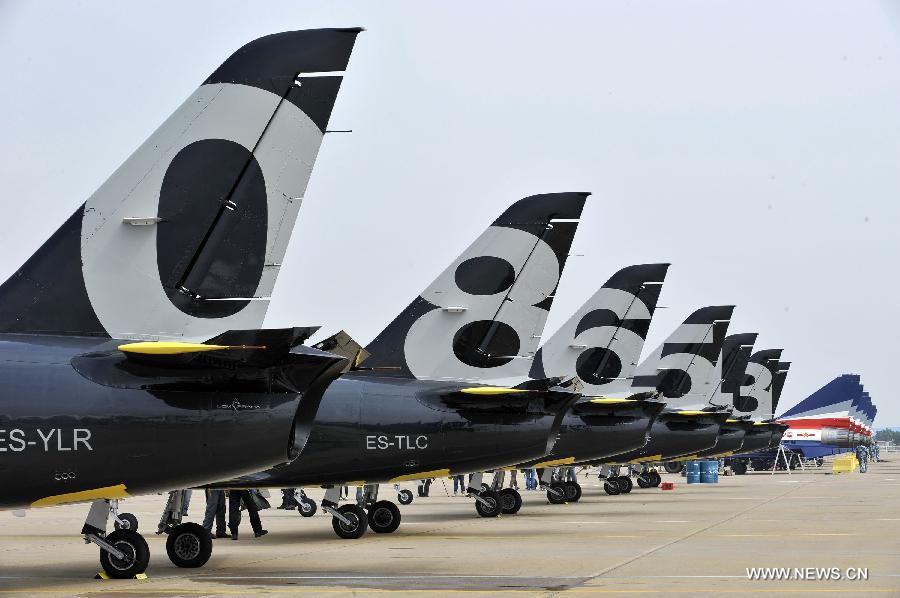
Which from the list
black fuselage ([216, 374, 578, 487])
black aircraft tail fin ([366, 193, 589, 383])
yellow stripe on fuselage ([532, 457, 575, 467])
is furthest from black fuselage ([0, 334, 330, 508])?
yellow stripe on fuselage ([532, 457, 575, 467])

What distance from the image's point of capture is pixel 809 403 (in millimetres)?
82750

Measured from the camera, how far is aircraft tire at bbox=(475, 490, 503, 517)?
28422 millimetres

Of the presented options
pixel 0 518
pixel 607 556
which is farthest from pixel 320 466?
pixel 0 518

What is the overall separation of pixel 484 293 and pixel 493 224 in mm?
1422

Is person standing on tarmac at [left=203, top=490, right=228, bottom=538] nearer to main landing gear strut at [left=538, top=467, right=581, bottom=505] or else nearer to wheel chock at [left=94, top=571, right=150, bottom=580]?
wheel chock at [left=94, top=571, right=150, bottom=580]

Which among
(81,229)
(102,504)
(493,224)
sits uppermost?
(493,224)

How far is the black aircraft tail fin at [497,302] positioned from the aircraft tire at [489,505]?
6526 mm

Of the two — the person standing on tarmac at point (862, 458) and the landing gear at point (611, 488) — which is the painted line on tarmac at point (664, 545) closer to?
the landing gear at point (611, 488)

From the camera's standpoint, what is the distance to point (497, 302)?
75.2 ft

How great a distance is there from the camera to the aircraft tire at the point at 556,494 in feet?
117

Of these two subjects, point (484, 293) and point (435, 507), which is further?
point (435, 507)

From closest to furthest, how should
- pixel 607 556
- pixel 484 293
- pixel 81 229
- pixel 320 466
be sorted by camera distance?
pixel 81 229 < pixel 607 556 < pixel 320 466 < pixel 484 293

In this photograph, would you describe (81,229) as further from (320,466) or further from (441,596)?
(320,466)

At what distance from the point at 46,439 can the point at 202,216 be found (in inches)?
119
